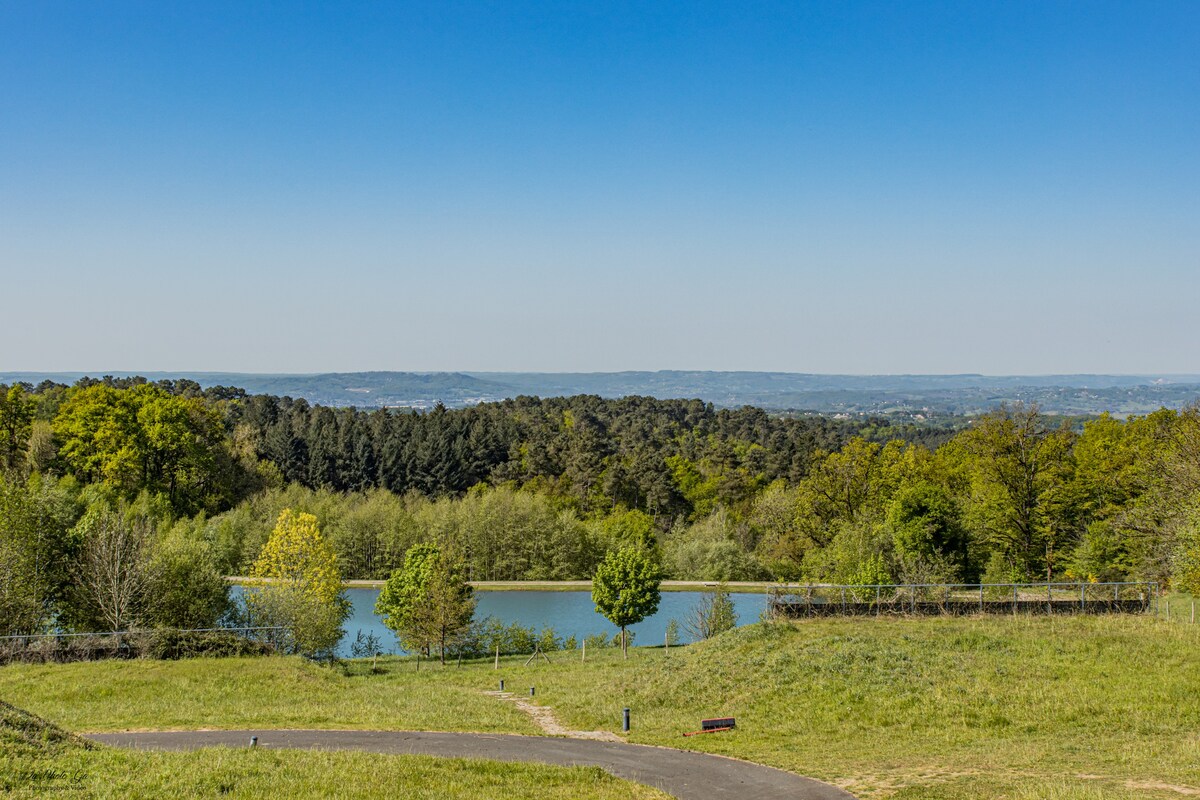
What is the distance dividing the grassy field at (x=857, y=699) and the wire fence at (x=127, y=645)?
1306 mm

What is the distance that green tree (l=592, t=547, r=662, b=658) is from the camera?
1873 inches

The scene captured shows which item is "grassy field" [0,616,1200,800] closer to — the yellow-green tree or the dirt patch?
the dirt patch

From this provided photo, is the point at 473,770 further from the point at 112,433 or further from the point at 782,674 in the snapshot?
the point at 112,433

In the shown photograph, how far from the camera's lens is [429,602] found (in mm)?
44688

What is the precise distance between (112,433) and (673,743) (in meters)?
56.3

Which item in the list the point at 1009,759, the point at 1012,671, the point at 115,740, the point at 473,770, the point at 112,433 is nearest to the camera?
the point at 473,770

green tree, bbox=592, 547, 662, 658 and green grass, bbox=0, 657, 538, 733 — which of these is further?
green tree, bbox=592, 547, 662, 658

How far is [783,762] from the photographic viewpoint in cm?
2083

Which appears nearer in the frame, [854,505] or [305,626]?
[305,626]

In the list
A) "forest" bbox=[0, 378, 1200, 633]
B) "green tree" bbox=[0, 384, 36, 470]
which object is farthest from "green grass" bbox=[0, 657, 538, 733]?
Answer: "green tree" bbox=[0, 384, 36, 470]

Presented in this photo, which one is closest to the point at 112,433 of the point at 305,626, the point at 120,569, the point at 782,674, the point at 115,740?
the point at 120,569

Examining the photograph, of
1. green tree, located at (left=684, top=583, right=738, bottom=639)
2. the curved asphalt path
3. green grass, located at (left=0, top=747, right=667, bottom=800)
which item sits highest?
green grass, located at (left=0, top=747, right=667, bottom=800)

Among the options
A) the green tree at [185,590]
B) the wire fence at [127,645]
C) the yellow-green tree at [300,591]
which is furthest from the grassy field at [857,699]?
the green tree at [185,590]

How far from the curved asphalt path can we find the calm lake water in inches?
1096
